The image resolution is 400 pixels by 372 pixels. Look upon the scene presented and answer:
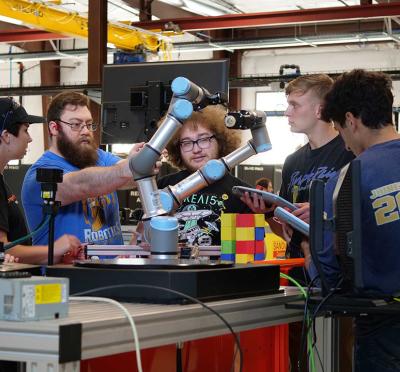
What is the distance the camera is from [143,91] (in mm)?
2486

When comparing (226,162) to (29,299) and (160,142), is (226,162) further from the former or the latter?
(29,299)

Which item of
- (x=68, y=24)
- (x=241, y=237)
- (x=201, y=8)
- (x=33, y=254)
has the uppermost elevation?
(x=201, y=8)

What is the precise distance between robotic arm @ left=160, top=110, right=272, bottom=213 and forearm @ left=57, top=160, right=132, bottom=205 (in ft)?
2.25

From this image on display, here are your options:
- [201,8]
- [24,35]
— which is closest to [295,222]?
[201,8]

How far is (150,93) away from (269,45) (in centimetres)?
923

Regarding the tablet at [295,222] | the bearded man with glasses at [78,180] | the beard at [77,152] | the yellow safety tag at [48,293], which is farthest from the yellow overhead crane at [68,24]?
the yellow safety tag at [48,293]

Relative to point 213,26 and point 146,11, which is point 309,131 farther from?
point 146,11

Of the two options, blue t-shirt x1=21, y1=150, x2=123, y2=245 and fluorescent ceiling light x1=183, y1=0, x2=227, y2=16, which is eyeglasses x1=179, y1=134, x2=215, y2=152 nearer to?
blue t-shirt x1=21, y1=150, x2=123, y2=245

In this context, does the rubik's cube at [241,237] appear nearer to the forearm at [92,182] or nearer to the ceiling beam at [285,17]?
the forearm at [92,182]

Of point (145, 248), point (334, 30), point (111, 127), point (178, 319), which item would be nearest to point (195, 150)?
point (111, 127)

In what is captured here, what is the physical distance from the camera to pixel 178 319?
151 cm

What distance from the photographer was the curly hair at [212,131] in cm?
307

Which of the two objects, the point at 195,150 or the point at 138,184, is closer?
the point at 138,184

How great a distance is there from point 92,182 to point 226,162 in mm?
853
